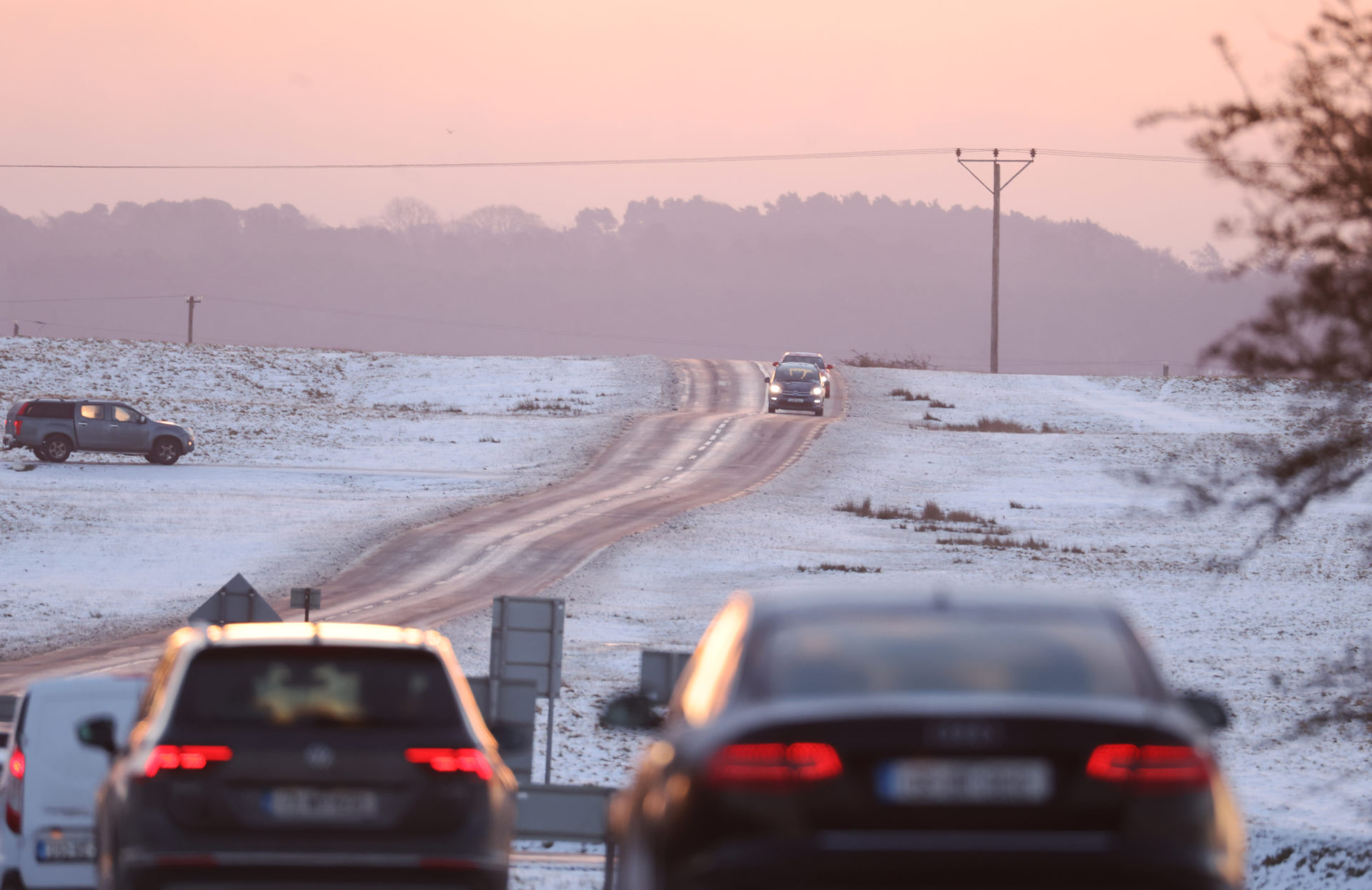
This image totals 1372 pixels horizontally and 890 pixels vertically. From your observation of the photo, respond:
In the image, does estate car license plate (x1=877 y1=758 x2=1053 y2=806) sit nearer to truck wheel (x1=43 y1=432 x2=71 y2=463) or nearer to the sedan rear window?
the sedan rear window

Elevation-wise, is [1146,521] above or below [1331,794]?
above

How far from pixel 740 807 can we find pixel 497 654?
11.9 meters

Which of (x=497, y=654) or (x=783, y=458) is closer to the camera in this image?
(x=497, y=654)

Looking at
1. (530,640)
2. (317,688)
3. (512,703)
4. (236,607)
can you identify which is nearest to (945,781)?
(317,688)

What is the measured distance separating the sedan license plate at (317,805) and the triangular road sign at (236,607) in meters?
9.95

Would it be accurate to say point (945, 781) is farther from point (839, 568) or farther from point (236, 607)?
point (839, 568)

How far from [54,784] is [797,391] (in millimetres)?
56373

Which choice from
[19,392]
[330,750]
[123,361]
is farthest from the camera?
[123,361]

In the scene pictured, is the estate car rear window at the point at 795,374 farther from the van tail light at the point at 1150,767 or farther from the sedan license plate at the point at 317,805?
the van tail light at the point at 1150,767

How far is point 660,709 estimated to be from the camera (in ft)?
55.6

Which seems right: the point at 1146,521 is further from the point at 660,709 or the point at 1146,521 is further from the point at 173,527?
the point at 660,709

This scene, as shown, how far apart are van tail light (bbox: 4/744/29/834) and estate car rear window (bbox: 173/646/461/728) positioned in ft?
12.5

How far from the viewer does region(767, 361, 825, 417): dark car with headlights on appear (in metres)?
66.0

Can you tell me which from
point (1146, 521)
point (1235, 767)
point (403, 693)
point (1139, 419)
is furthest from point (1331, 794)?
point (1139, 419)
